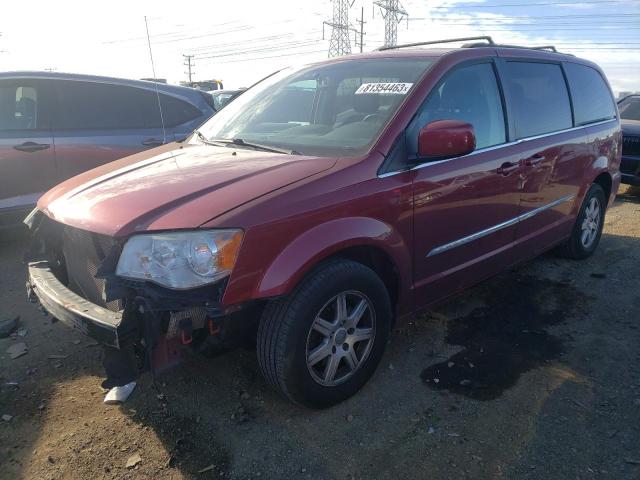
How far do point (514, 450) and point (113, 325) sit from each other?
74.6 inches

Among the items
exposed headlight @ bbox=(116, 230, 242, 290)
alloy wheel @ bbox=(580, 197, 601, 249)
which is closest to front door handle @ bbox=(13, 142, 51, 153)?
exposed headlight @ bbox=(116, 230, 242, 290)

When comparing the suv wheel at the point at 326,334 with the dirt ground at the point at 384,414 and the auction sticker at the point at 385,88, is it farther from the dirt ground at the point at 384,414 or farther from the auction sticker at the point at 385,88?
the auction sticker at the point at 385,88

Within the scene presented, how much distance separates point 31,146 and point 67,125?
440 millimetres

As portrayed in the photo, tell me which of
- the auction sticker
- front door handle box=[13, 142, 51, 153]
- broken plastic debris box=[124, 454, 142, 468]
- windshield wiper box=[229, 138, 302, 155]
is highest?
the auction sticker

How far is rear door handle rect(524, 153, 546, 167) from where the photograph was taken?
3.70m

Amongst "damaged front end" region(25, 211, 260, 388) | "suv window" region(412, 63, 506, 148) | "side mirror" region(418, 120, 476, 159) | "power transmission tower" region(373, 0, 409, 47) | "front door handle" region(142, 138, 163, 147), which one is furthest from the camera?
"power transmission tower" region(373, 0, 409, 47)

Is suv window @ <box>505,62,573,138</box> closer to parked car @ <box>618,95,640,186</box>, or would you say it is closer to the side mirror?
the side mirror

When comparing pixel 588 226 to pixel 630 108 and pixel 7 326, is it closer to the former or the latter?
pixel 7 326

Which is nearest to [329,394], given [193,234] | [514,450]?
[514,450]

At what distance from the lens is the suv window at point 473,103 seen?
306cm

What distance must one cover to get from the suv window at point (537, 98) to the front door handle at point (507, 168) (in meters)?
0.26

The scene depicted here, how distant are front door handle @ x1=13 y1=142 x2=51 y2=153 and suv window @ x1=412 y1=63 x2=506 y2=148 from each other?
13.0 feet

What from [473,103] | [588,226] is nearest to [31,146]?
[473,103]

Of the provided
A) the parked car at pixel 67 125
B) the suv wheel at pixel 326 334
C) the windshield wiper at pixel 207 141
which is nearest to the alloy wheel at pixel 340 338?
the suv wheel at pixel 326 334
